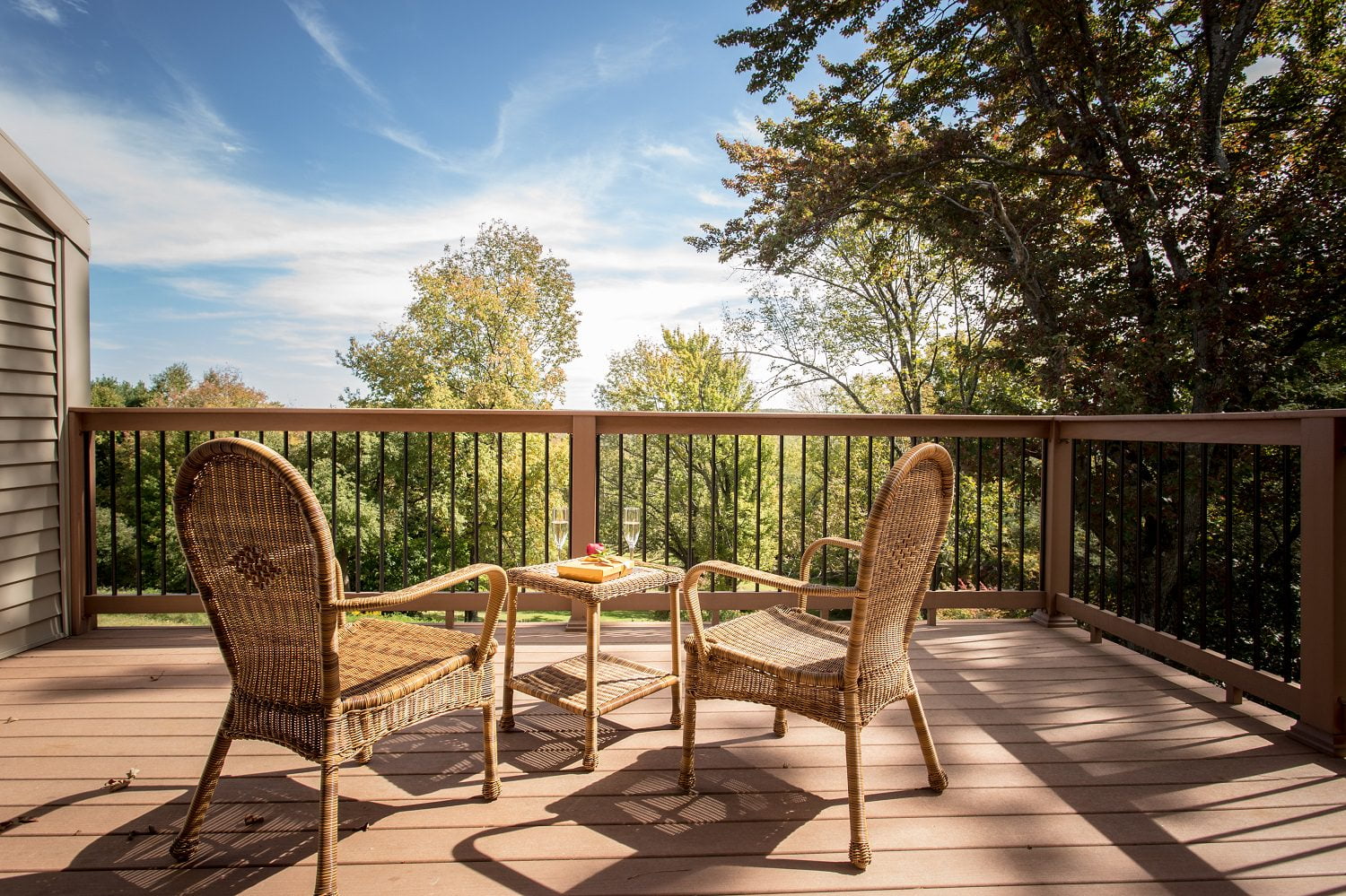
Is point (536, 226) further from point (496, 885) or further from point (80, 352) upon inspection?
point (496, 885)

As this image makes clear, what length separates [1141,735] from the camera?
2.31 m

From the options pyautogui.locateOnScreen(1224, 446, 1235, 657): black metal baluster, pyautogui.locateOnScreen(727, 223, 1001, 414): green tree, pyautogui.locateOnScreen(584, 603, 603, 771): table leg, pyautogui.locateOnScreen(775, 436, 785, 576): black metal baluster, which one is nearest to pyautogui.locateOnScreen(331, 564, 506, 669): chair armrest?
pyautogui.locateOnScreen(584, 603, 603, 771): table leg

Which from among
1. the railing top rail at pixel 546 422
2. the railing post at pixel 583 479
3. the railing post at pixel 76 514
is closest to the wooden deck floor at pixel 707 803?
the railing post at pixel 76 514

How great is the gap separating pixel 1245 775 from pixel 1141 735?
303 millimetres

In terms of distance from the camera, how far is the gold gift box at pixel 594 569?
2.15 m

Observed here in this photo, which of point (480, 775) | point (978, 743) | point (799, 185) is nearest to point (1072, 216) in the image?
point (799, 185)

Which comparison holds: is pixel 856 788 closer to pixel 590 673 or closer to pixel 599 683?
pixel 590 673

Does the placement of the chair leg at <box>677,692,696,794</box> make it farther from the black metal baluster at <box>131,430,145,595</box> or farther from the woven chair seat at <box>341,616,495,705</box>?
the black metal baluster at <box>131,430,145,595</box>

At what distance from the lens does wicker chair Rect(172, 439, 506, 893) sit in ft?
4.77

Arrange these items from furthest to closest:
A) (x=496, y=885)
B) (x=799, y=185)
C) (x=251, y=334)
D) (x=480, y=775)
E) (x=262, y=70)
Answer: (x=251, y=334) → (x=262, y=70) → (x=799, y=185) → (x=480, y=775) → (x=496, y=885)

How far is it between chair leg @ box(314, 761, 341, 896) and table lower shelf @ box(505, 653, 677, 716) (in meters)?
0.74

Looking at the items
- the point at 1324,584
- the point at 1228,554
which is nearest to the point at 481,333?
the point at 1228,554

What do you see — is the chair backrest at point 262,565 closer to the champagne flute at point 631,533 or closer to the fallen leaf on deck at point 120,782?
the fallen leaf on deck at point 120,782

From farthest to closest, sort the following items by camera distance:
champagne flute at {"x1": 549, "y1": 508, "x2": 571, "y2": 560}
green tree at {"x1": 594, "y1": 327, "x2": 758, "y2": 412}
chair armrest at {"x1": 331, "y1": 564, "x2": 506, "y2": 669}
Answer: green tree at {"x1": 594, "y1": 327, "x2": 758, "y2": 412} < champagne flute at {"x1": 549, "y1": 508, "x2": 571, "y2": 560} < chair armrest at {"x1": 331, "y1": 564, "x2": 506, "y2": 669}
